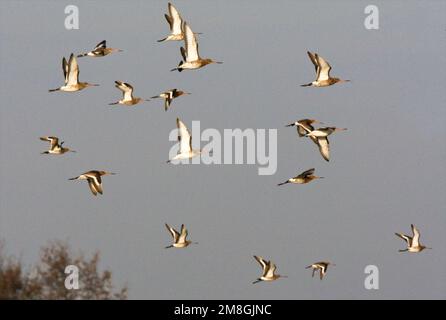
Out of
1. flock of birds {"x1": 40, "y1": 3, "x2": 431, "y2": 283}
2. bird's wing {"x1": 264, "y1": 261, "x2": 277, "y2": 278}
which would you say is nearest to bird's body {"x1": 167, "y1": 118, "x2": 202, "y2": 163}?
flock of birds {"x1": 40, "y1": 3, "x2": 431, "y2": 283}

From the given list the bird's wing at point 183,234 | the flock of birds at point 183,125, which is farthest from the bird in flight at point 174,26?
the bird's wing at point 183,234

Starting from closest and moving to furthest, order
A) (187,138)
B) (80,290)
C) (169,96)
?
(187,138) → (169,96) → (80,290)

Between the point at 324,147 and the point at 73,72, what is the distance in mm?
8220

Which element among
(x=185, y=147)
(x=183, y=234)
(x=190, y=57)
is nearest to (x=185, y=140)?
(x=185, y=147)

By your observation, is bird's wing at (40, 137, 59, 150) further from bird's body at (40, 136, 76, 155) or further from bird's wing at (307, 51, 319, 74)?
bird's wing at (307, 51, 319, 74)

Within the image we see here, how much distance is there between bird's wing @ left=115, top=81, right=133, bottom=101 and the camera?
46.6 meters

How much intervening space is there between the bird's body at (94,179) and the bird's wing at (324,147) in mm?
6704

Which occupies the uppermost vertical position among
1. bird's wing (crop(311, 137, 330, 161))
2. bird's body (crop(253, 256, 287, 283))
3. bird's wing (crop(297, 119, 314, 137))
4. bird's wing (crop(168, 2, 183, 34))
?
bird's wing (crop(168, 2, 183, 34))

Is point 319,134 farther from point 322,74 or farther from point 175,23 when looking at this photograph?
point 175,23
